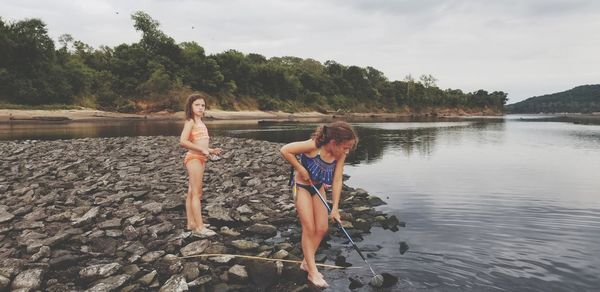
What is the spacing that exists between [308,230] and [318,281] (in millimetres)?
812

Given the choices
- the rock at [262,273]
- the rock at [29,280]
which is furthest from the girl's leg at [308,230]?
the rock at [29,280]

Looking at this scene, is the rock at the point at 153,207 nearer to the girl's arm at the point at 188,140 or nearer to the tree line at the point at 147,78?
the girl's arm at the point at 188,140

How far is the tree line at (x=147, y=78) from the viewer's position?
7669 centimetres

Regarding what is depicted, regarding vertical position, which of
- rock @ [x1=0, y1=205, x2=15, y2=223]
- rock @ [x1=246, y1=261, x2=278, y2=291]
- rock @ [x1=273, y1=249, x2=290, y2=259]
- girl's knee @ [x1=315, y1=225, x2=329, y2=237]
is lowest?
rock @ [x1=246, y1=261, x2=278, y2=291]

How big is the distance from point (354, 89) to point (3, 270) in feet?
527

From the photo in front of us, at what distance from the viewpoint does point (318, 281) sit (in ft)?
20.5

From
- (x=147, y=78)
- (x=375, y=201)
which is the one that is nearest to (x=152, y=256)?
(x=375, y=201)

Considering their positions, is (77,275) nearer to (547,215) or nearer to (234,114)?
(547,215)

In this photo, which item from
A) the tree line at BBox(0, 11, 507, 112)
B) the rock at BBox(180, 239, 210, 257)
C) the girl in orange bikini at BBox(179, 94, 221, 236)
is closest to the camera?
the rock at BBox(180, 239, 210, 257)

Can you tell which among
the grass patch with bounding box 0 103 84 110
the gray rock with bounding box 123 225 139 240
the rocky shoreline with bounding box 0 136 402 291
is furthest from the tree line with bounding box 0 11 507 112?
the gray rock with bounding box 123 225 139 240

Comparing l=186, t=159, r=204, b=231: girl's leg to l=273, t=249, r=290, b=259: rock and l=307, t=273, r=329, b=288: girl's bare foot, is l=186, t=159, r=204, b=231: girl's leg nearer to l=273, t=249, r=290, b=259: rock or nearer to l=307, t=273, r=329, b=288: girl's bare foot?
l=273, t=249, r=290, b=259: rock

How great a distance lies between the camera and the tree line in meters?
76.7

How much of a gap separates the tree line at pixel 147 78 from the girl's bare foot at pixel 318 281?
3317 inches

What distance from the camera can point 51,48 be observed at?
3219 inches
